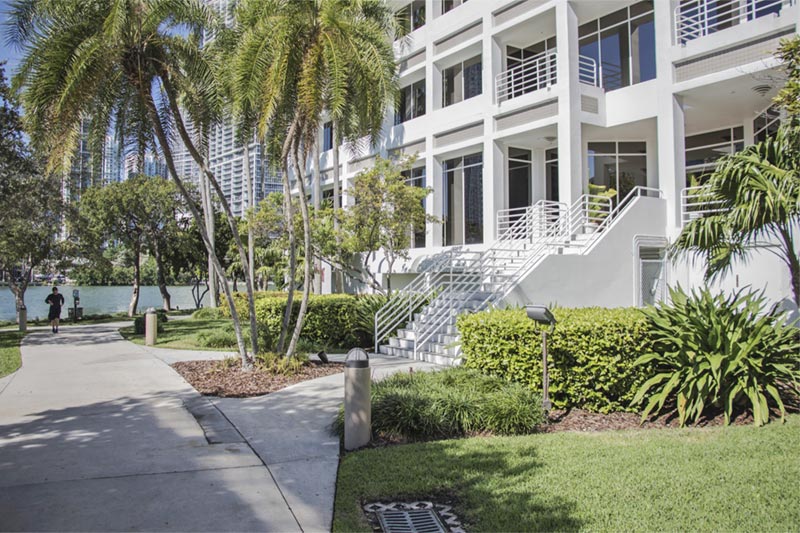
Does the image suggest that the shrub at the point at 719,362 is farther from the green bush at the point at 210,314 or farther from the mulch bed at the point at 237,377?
the green bush at the point at 210,314

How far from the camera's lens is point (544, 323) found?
7.87 m

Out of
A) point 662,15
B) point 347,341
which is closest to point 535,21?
point 662,15

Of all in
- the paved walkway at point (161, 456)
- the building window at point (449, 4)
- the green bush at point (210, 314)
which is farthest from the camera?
the green bush at point (210, 314)

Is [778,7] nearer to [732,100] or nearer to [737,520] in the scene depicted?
[732,100]

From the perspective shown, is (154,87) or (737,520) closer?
(737,520)

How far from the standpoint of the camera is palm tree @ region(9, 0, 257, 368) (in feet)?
30.8

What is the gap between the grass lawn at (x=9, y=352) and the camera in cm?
1227

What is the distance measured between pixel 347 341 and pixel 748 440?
1048 cm

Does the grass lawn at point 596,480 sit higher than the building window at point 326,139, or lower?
lower

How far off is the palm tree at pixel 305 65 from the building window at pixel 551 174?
915 cm

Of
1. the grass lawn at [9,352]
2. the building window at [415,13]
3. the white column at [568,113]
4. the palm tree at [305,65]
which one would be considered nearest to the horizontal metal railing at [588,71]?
the white column at [568,113]

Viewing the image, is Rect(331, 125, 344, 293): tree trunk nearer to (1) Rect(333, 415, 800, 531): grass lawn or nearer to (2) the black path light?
(2) the black path light

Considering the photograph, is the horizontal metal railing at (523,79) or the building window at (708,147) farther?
the horizontal metal railing at (523,79)

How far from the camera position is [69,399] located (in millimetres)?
9031
